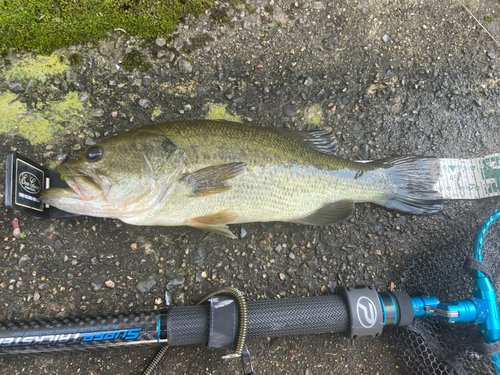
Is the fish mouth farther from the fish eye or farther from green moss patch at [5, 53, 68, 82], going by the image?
green moss patch at [5, 53, 68, 82]

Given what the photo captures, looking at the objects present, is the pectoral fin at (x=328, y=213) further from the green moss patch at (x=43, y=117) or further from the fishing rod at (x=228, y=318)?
the green moss patch at (x=43, y=117)

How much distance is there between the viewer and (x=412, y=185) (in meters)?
2.52

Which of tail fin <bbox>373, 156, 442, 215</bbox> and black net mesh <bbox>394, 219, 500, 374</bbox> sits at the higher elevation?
tail fin <bbox>373, 156, 442, 215</bbox>

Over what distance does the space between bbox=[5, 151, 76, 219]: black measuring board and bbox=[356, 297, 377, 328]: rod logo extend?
7.67 ft

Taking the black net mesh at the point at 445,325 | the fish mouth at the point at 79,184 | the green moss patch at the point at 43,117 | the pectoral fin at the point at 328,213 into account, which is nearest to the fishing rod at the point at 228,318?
the black net mesh at the point at 445,325

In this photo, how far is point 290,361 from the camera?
2.40m

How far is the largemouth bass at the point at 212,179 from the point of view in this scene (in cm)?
194

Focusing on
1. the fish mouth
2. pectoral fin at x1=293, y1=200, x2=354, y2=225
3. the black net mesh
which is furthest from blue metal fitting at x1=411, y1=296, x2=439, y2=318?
the fish mouth

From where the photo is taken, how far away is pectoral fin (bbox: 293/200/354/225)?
2.35 m

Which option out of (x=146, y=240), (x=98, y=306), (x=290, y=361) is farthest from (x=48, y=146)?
(x=290, y=361)

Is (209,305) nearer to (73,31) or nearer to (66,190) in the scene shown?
(66,190)

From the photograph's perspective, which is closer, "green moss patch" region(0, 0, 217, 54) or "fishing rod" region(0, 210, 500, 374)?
"fishing rod" region(0, 210, 500, 374)

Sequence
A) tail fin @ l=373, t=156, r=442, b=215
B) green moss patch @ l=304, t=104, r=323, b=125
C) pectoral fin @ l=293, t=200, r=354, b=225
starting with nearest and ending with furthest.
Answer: pectoral fin @ l=293, t=200, r=354, b=225
tail fin @ l=373, t=156, r=442, b=215
green moss patch @ l=304, t=104, r=323, b=125

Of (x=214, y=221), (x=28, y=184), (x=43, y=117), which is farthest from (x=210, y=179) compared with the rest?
(x=43, y=117)
